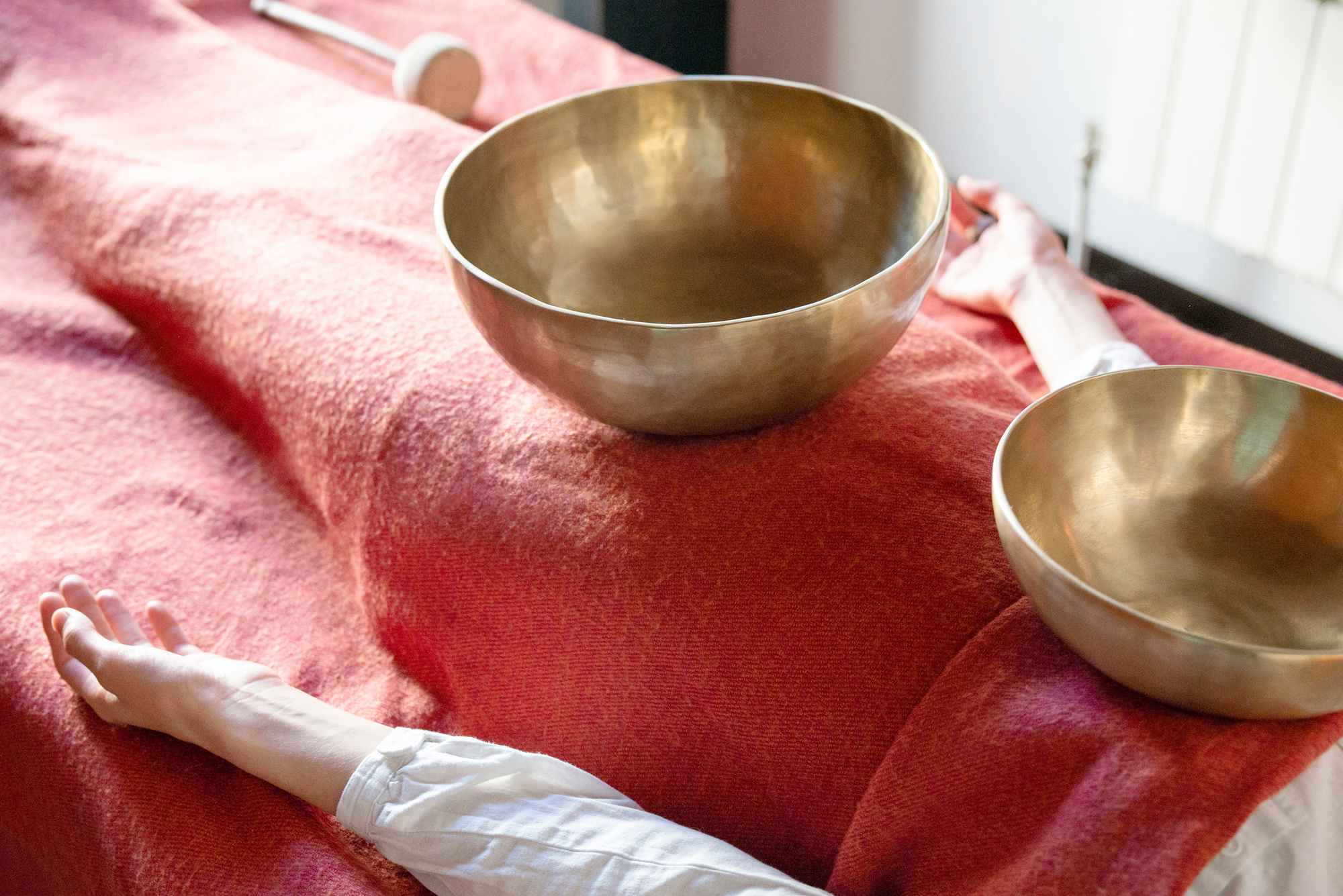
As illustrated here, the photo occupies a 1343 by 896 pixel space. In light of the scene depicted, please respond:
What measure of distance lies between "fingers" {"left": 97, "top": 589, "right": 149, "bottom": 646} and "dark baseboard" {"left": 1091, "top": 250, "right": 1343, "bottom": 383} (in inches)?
59.2

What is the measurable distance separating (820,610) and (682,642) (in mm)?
82

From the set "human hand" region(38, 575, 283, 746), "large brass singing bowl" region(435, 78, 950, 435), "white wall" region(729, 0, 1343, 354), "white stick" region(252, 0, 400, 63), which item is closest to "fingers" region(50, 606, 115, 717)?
"human hand" region(38, 575, 283, 746)

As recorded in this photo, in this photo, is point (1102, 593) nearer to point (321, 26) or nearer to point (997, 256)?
point (997, 256)

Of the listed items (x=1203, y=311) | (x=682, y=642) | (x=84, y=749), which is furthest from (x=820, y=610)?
(x=1203, y=311)

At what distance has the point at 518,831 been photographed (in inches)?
24.5

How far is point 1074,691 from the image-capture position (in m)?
0.55

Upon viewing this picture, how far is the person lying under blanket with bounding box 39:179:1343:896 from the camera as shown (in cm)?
57

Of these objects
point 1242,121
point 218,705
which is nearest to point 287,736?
point 218,705

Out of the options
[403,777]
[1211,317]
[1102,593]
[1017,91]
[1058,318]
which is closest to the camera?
[1102,593]

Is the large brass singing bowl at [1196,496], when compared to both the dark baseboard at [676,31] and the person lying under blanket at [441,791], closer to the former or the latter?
the person lying under blanket at [441,791]

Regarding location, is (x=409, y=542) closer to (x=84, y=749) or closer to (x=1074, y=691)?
(x=84, y=749)

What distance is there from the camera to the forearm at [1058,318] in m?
0.96

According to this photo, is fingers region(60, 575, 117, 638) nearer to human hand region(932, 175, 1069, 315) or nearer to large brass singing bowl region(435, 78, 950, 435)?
large brass singing bowl region(435, 78, 950, 435)

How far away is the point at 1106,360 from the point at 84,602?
0.79 meters
